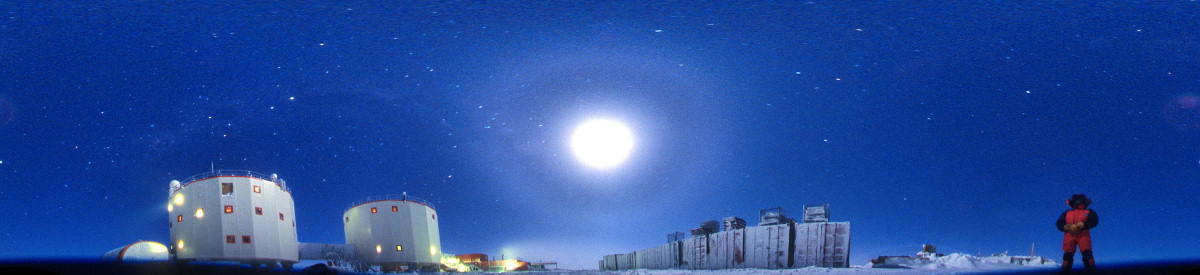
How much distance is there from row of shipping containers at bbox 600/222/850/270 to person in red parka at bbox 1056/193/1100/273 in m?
9.76

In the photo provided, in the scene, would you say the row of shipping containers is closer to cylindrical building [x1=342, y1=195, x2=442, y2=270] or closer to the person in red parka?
the person in red parka

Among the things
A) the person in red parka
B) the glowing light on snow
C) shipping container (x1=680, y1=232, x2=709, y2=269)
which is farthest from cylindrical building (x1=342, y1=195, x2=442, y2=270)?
the person in red parka

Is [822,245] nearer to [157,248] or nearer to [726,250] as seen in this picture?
[726,250]

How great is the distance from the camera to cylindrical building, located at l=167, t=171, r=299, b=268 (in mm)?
37719

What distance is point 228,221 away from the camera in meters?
38.9

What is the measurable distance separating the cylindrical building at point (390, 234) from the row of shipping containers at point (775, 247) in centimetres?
2609

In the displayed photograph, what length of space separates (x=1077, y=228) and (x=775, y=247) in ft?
42.2

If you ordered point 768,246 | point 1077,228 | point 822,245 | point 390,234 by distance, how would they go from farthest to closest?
point 390,234 → point 768,246 → point 822,245 → point 1077,228

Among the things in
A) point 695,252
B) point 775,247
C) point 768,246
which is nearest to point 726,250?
point 768,246

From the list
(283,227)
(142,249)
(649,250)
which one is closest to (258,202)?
(283,227)

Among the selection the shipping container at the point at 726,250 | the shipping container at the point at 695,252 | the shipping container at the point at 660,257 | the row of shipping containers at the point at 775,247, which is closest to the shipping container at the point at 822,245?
the row of shipping containers at the point at 775,247

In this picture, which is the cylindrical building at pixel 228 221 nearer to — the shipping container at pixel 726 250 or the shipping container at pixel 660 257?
the shipping container at pixel 660 257

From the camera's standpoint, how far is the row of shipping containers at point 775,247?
20719 mm

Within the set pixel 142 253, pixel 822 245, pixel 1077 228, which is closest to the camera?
pixel 1077 228
